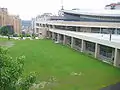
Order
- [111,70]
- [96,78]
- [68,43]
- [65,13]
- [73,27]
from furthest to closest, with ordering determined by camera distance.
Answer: [65,13]
[73,27]
[68,43]
[111,70]
[96,78]

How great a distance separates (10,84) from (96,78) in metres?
9.38

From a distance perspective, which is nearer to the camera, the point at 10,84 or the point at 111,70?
the point at 10,84

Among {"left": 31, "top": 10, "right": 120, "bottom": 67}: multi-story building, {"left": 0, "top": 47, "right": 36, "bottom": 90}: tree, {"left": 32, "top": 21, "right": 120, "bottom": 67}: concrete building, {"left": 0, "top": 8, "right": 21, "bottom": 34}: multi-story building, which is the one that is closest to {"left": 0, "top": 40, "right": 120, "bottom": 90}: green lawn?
{"left": 32, "top": 21, "right": 120, "bottom": 67}: concrete building

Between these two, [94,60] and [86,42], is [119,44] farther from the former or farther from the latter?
[86,42]

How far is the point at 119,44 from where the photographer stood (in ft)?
59.1

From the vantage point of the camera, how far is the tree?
6.30m

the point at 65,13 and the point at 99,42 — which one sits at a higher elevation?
the point at 65,13

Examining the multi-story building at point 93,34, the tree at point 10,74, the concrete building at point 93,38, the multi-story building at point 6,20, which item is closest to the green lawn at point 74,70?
the concrete building at point 93,38

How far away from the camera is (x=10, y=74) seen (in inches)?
256

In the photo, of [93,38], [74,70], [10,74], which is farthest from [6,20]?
[10,74]

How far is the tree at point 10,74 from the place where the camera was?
630cm

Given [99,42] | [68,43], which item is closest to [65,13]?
[68,43]

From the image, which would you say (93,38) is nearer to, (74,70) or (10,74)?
(74,70)

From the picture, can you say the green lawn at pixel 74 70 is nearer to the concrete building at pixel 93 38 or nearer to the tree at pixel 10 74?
the concrete building at pixel 93 38
